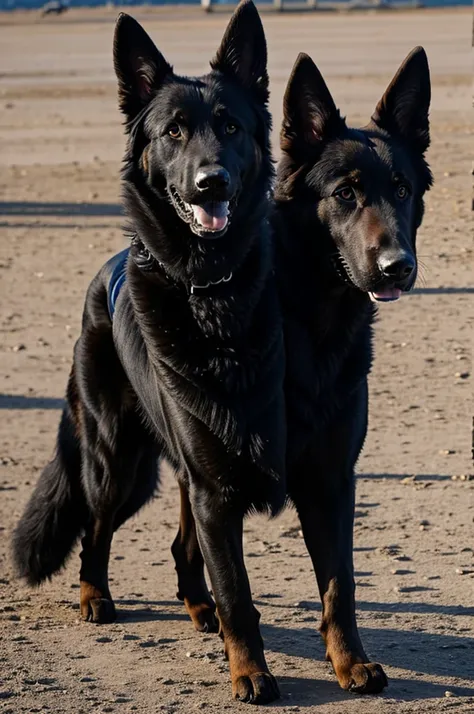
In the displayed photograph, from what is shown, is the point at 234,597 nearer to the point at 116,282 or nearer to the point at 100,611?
the point at 100,611

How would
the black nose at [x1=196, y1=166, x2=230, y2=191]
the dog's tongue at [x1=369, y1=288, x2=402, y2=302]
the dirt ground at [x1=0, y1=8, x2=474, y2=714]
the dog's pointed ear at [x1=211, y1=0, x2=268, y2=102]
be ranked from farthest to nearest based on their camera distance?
1. the dirt ground at [x1=0, y1=8, x2=474, y2=714]
2. the dog's pointed ear at [x1=211, y1=0, x2=268, y2=102]
3. the dog's tongue at [x1=369, y1=288, x2=402, y2=302]
4. the black nose at [x1=196, y1=166, x2=230, y2=191]

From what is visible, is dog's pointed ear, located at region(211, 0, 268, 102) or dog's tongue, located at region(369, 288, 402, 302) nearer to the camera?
dog's tongue, located at region(369, 288, 402, 302)

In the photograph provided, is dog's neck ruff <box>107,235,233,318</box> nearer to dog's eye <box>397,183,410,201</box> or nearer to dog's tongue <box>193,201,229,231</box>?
dog's tongue <box>193,201,229,231</box>

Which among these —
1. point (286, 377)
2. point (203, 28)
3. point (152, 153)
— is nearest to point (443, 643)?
point (286, 377)

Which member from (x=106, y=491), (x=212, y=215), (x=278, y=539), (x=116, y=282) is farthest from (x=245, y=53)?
(x=278, y=539)

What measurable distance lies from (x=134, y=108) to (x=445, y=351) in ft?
15.2

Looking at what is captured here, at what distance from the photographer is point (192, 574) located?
5.13 meters

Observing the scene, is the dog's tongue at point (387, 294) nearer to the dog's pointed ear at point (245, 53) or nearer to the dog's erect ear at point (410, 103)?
the dog's erect ear at point (410, 103)

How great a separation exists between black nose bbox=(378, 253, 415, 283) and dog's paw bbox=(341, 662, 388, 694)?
1237mm

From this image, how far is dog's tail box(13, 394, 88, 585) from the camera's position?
536cm

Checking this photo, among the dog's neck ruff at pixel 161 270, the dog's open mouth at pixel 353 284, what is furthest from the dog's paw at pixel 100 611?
the dog's open mouth at pixel 353 284

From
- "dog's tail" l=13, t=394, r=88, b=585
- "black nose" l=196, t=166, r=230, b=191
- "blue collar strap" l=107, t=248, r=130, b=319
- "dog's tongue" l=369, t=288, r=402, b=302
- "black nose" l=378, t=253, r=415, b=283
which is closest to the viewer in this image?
"black nose" l=196, t=166, r=230, b=191

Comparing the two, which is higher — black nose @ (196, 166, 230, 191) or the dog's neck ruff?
black nose @ (196, 166, 230, 191)

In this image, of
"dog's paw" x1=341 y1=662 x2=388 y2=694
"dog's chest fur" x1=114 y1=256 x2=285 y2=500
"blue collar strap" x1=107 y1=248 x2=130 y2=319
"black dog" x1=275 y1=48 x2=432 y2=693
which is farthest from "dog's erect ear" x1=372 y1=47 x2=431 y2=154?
"dog's paw" x1=341 y1=662 x2=388 y2=694
